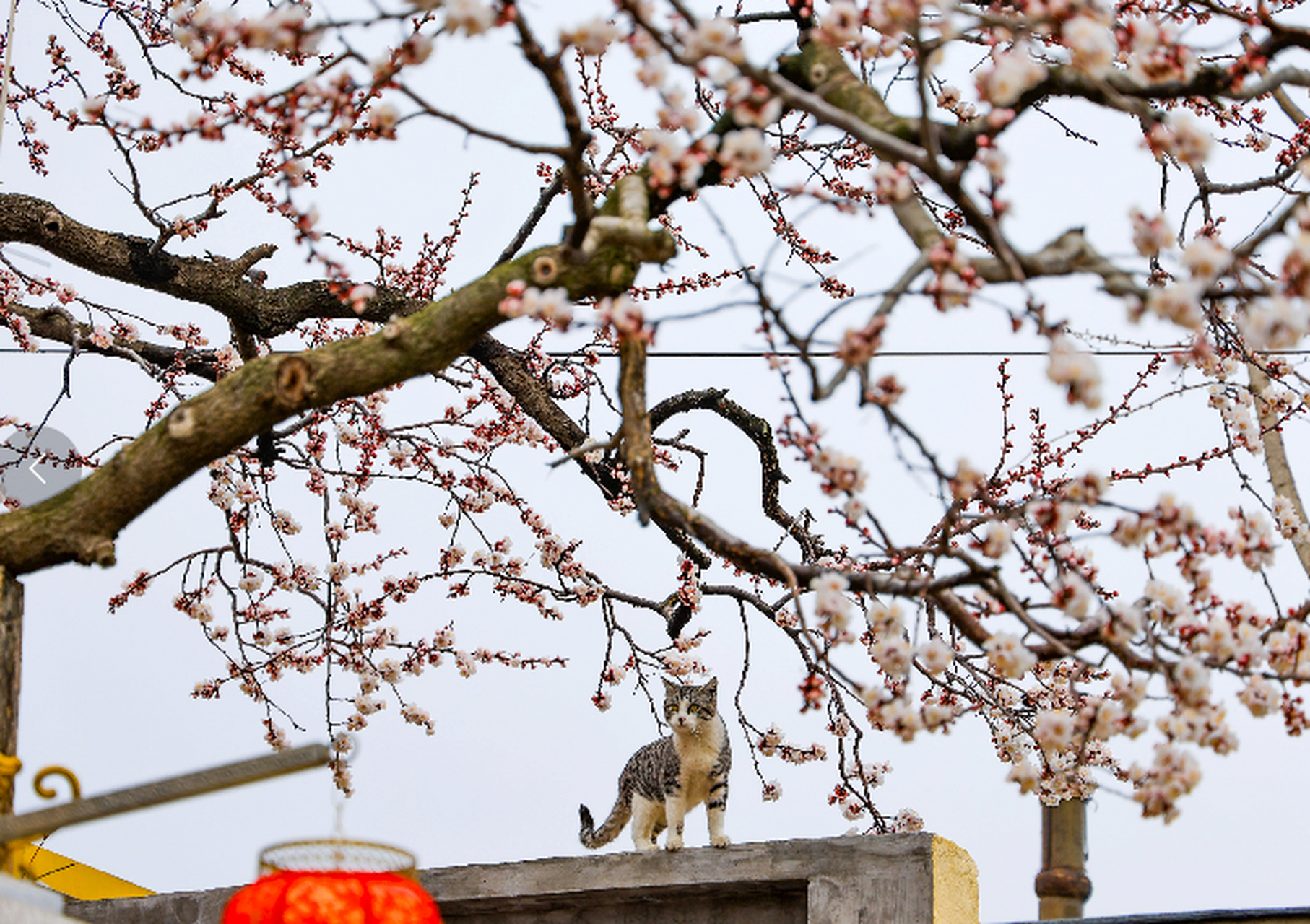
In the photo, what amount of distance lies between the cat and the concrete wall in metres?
0.10

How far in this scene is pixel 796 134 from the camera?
365 centimetres

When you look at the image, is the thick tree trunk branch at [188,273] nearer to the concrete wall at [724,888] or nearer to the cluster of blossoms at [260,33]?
the cluster of blossoms at [260,33]

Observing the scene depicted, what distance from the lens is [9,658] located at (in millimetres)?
2023

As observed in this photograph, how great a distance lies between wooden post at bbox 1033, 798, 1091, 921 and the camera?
3.95m

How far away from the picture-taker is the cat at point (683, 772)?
340cm

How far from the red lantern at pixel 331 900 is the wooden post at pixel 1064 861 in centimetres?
253

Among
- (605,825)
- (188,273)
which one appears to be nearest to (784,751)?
(605,825)

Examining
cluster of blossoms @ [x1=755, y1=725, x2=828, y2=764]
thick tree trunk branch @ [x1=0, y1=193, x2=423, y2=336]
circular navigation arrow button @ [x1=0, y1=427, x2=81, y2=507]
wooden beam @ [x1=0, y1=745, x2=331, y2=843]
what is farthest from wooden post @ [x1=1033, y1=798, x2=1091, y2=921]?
circular navigation arrow button @ [x1=0, y1=427, x2=81, y2=507]

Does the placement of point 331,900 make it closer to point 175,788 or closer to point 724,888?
point 175,788

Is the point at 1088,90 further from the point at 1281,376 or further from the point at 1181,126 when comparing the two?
the point at 1281,376

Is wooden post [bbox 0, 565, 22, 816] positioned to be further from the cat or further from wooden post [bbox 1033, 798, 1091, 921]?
wooden post [bbox 1033, 798, 1091, 921]

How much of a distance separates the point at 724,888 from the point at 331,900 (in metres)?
1.58

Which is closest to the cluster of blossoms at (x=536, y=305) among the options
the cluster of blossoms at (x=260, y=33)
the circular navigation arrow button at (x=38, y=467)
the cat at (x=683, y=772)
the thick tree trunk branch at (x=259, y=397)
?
the thick tree trunk branch at (x=259, y=397)

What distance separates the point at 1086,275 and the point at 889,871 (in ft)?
5.59
